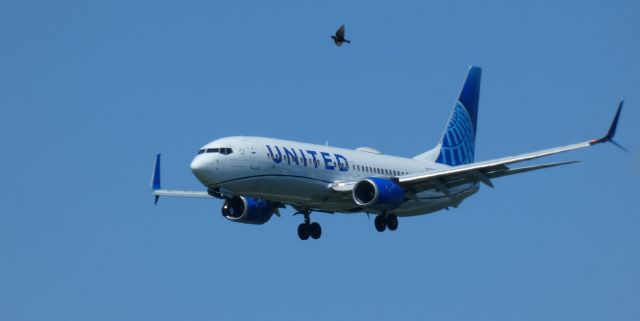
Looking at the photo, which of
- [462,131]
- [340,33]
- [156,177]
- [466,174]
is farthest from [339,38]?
[462,131]

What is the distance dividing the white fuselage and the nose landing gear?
1.41 metres

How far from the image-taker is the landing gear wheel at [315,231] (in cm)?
6125

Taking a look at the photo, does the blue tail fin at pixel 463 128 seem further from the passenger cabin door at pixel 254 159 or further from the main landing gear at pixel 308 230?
the passenger cabin door at pixel 254 159

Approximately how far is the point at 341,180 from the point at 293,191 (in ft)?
11.3

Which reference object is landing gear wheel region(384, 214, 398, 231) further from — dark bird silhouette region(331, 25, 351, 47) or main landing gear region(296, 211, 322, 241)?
dark bird silhouette region(331, 25, 351, 47)

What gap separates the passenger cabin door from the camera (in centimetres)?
5380

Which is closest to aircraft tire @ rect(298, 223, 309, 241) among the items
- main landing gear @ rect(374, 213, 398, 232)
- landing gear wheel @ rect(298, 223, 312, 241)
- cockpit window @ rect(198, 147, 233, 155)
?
landing gear wheel @ rect(298, 223, 312, 241)

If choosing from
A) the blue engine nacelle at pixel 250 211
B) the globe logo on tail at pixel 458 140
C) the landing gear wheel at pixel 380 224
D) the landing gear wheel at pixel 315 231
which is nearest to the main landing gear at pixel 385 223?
the landing gear wheel at pixel 380 224

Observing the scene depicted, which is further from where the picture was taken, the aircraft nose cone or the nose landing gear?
the nose landing gear

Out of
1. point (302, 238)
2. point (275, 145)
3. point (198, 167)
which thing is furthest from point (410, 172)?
point (198, 167)

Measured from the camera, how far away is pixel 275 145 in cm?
5547

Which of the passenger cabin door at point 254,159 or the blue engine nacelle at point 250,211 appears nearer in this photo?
the passenger cabin door at point 254,159

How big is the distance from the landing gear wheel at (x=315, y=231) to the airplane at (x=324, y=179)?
50mm

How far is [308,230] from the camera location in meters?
61.3
